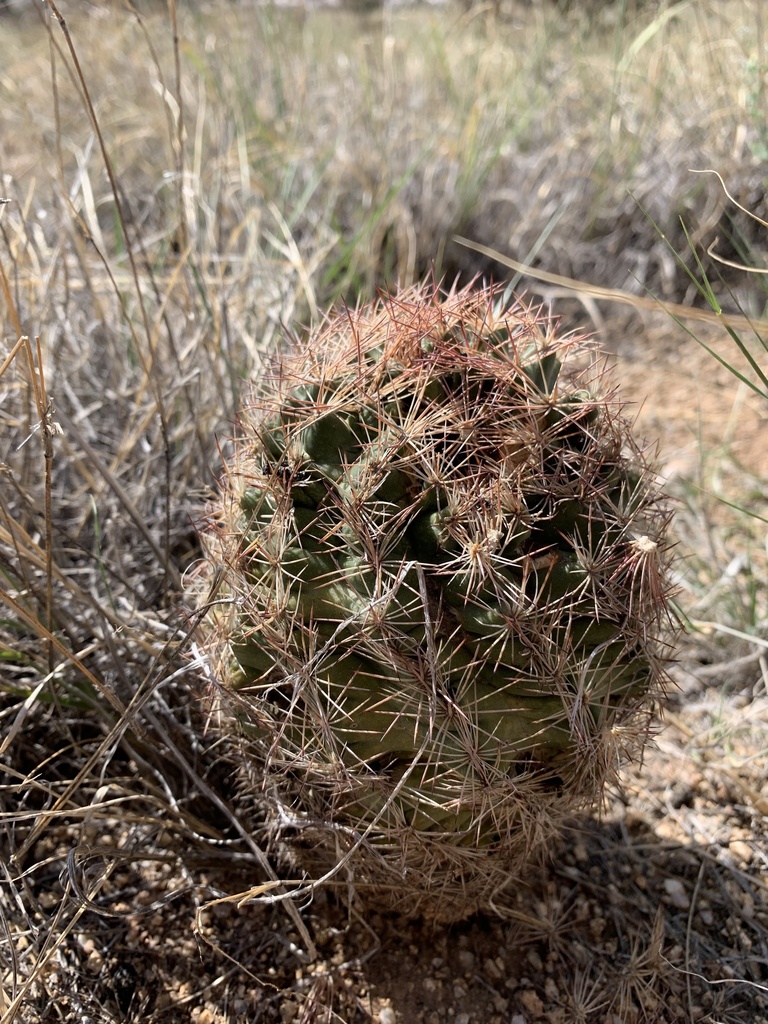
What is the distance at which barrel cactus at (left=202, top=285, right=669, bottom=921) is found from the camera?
1.01m

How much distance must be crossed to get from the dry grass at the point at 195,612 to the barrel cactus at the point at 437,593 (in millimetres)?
175

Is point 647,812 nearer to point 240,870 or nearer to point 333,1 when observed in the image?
point 240,870

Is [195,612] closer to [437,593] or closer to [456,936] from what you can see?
[437,593]

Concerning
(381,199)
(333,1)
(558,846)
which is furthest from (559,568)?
(333,1)

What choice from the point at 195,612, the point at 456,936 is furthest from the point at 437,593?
the point at 456,936

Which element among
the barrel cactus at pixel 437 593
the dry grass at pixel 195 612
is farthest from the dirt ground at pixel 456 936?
→ the barrel cactus at pixel 437 593

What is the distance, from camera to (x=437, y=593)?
103 cm

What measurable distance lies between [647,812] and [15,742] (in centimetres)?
113

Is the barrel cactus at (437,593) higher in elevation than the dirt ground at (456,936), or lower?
higher

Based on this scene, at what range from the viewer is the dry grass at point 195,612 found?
4.19 feet

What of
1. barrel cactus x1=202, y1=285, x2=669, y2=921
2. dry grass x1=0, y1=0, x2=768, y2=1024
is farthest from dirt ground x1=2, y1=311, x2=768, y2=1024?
barrel cactus x1=202, y1=285, x2=669, y2=921

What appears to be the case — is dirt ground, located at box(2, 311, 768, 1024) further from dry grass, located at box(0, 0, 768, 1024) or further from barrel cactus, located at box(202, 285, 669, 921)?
barrel cactus, located at box(202, 285, 669, 921)

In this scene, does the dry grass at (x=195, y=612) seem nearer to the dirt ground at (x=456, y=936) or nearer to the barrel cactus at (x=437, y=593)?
the dirt ground at (x=456, y=936)

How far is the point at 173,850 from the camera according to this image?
134cm
